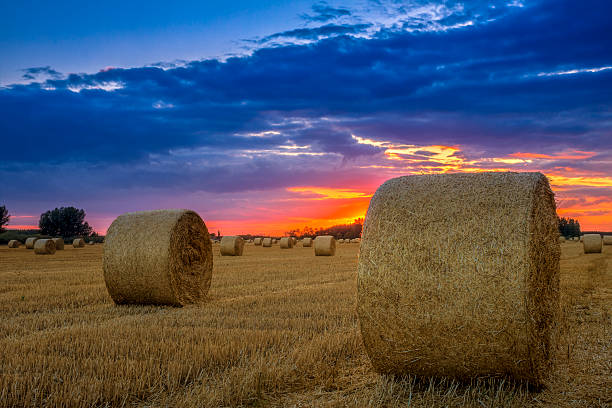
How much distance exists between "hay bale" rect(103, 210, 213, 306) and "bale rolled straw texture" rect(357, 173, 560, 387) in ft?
18.9

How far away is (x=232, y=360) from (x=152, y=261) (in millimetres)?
4963

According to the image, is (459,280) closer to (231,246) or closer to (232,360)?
(232,360)

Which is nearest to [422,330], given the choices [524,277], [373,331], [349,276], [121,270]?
[373,331]

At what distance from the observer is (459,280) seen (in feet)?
15.8

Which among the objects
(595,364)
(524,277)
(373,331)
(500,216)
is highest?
(500,216)

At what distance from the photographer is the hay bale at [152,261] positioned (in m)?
10.1

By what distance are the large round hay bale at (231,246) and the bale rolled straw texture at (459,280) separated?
75.6ft

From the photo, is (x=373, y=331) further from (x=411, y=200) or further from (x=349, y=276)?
(x=349, y=276)

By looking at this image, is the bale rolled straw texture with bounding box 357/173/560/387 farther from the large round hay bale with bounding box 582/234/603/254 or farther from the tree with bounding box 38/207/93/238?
the tree with bounding box 38/207/93/238

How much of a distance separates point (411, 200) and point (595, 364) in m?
2.75

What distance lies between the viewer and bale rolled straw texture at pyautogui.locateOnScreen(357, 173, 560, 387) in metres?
4.77

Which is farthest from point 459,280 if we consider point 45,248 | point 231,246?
point 45,248

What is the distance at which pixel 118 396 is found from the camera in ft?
15.1

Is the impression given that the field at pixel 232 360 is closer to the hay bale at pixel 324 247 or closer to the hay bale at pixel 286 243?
the hay bale at pixel 324 247
